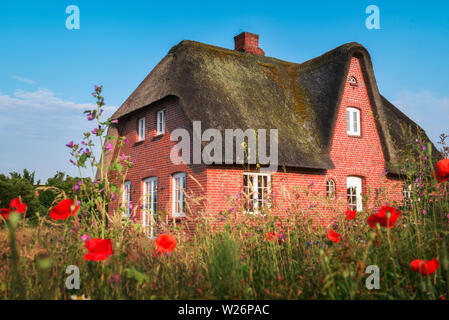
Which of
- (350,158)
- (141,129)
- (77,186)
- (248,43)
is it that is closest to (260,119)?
(350,158)

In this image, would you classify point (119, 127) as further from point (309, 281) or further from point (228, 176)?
point (309, 281)

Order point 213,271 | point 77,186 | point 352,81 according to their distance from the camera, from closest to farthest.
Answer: point 213,271, point 77,186, point 352,81

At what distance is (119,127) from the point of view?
1647 centimetres

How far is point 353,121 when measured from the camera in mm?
14797

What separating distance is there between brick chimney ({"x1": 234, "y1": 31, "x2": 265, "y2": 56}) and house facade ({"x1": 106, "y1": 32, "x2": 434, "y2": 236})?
1154mm

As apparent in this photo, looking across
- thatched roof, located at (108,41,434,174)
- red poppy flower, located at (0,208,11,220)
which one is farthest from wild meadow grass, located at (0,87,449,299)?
thatched roof, located at (108,41,434,174)

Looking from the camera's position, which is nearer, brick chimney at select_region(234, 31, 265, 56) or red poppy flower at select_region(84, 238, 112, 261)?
red poppy flower at select_region(84, 238, 112, 261)

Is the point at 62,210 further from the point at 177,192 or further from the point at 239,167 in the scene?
the point at 177,192

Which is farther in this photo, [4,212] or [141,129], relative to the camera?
[141,129]

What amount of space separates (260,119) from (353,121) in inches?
165

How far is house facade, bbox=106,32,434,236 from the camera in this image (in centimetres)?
1197

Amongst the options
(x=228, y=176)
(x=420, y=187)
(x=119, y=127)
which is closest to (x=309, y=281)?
(x=420, y=187)

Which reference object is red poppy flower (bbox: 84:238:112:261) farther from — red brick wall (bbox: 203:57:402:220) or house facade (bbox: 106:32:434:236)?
red brick wall (bbox: 203:57:402:220)
